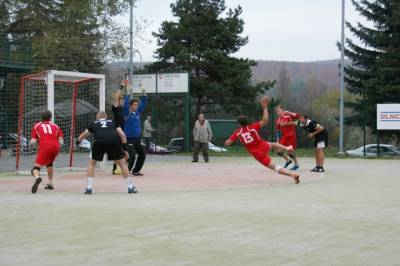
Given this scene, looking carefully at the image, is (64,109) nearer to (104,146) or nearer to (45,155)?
(45,155)

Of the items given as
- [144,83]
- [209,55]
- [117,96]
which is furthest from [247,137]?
[209,55]

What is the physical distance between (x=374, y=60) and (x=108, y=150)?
97.2 feet

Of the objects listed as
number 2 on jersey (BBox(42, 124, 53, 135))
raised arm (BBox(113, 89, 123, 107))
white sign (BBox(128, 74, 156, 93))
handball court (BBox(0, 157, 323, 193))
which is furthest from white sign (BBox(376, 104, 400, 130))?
number 2 on jersey (BBox(42, 124, 53, 135))

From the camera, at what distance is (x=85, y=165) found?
2053 centimetres

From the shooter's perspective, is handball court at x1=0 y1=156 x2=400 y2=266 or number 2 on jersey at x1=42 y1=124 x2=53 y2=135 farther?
number 2 on jersey at x1=42 y1=124 x2=53 y2=135

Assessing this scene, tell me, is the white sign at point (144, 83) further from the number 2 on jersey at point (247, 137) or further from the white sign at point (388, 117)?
the number 2 on jersey at point (247, 137)

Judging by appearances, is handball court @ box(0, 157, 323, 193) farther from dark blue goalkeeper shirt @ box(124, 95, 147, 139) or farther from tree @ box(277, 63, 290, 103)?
tree @ box(277, 63, 290, 103)

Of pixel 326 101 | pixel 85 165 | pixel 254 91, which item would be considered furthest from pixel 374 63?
pixel 326 101

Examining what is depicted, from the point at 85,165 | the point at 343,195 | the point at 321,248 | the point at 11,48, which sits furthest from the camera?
the point at 11,48

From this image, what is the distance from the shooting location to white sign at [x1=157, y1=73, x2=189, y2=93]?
2938 cm

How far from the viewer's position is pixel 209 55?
152 ft

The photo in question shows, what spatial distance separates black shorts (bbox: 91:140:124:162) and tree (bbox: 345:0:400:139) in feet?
77.6

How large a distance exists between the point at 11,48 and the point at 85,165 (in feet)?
31.8

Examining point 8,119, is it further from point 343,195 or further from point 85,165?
point 343,195
